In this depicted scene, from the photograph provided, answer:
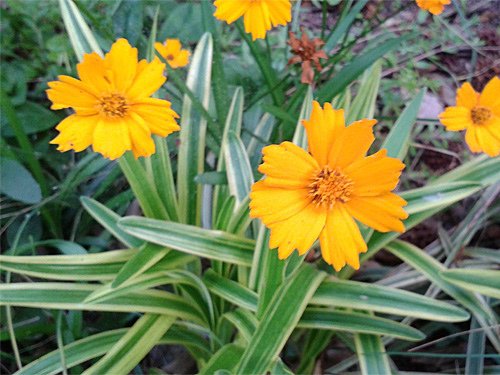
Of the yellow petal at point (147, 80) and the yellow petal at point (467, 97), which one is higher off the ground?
the yellow petal at point (467, 97)

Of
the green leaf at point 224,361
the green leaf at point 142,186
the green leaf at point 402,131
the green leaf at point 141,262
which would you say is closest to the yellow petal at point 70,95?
the green leaf at point 142,186

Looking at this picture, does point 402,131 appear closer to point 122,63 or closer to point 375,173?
point 375,173

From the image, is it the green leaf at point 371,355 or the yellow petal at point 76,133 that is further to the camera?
the green leaf at point 371,355

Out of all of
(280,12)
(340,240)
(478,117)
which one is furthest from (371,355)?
(280,12)

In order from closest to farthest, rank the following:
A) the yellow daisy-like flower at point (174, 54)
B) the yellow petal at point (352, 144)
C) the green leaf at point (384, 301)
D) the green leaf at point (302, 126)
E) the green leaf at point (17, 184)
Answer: the yellow petal at point (352, 144), the green leaf at point (384, 301), the green leaf at point (302, 126), the green leaf at point (17, 184), the yellow daisy-like flower at point (174, 54)

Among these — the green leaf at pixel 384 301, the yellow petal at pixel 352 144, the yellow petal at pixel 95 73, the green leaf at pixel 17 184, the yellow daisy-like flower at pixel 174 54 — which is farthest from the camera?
the yellow daisy-like flower at pixel 174 54

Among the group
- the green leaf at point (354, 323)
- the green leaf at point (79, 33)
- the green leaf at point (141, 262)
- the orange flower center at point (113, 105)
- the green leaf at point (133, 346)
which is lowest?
the green leaf at point (133, 346)

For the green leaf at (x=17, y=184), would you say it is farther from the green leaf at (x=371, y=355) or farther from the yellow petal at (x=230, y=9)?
the green leaf at (x=371, y=355)

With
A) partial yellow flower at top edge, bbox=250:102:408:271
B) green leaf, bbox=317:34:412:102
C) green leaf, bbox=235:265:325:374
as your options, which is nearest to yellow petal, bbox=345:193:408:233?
partial yellow flower at top edge, bbox=250:102:408:271
